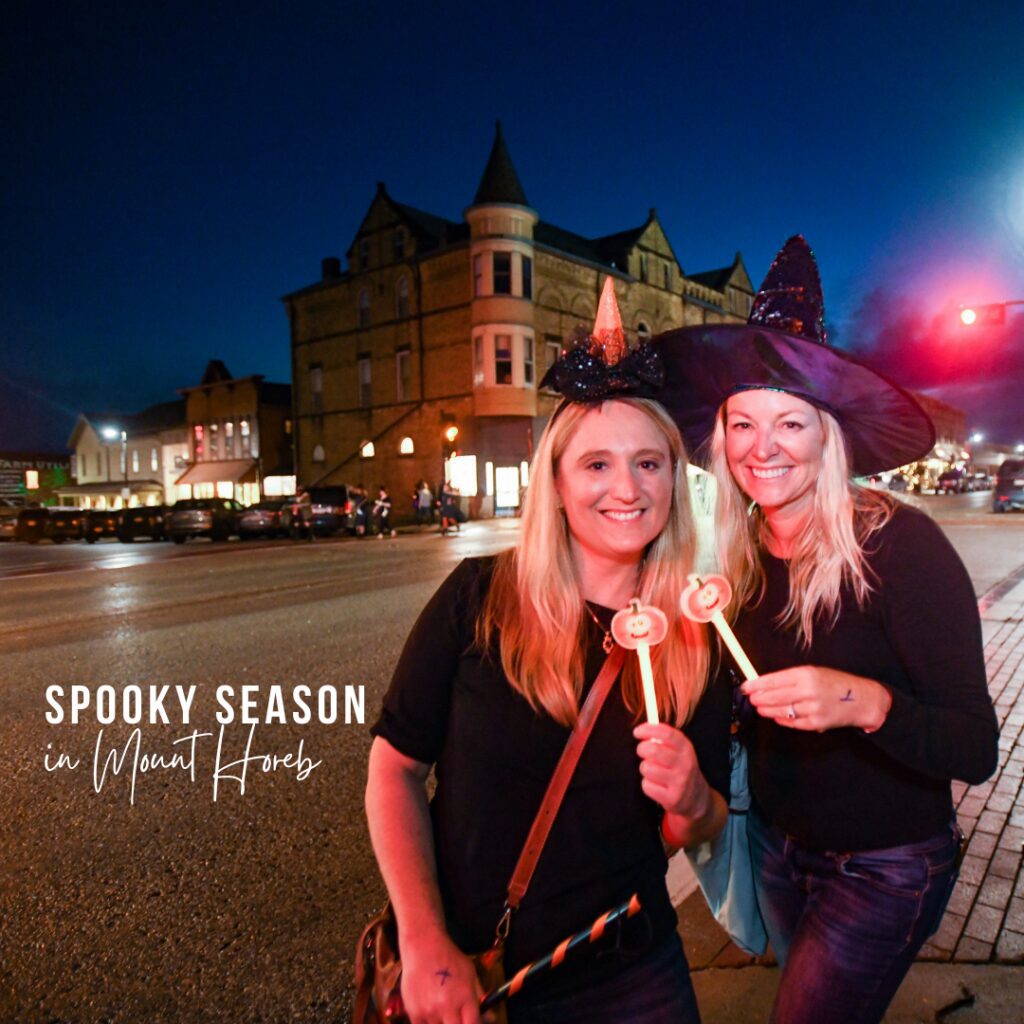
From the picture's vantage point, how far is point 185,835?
388 centimetres

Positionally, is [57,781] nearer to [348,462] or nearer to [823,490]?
[823,490]

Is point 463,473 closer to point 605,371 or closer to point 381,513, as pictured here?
point 381,513

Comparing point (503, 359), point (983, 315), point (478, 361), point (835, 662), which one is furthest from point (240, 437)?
point (835, 662)

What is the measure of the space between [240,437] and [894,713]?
47.2m

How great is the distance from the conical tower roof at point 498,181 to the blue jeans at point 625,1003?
34124mm

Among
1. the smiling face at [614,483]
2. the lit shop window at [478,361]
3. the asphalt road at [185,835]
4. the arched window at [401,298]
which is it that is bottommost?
the asphalt road at [185,835]

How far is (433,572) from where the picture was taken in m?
14.4

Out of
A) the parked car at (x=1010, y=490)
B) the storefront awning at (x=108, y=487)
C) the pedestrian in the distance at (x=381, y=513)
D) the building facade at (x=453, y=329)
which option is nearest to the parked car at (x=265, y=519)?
the pedestrian in the distance at (x=381, y=513)

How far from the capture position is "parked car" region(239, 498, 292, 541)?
84.4 ft

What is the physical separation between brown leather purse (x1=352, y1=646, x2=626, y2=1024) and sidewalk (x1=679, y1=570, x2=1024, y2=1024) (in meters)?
1.36

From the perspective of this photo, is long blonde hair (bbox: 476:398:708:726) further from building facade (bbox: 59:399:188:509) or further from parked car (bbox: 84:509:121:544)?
building facade (bbox: 59:399:188:509)

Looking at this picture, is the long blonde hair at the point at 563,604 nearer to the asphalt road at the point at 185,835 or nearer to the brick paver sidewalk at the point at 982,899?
the brick paver sidewalk at the point at 982,899

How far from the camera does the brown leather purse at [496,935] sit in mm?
1538

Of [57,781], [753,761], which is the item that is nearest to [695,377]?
[753,761]
